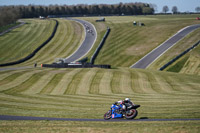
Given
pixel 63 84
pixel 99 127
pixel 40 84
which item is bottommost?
pixel 40 84

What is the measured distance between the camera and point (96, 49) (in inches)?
3546

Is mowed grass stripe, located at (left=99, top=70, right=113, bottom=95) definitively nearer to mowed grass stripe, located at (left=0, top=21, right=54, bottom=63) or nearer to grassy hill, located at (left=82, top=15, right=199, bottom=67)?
grassy hill, located at (left=82, top=15, right=199, bottom=67)

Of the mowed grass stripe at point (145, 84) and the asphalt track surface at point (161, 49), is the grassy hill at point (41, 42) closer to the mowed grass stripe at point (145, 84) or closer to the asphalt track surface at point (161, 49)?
the asphalt track surface at point (161, 49)

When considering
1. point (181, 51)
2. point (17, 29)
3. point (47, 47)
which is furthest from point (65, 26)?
point (181, 51)

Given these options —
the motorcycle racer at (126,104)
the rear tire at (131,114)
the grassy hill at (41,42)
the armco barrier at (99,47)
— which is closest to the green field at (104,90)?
the grassy hill at (41,42)

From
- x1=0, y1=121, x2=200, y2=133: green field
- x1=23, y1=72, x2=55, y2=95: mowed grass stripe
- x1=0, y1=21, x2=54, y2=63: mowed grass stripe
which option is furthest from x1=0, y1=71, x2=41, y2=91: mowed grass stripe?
x1=0, y1=21, x2=54, y2=63: mowed grass stripe

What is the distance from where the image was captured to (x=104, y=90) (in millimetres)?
41094

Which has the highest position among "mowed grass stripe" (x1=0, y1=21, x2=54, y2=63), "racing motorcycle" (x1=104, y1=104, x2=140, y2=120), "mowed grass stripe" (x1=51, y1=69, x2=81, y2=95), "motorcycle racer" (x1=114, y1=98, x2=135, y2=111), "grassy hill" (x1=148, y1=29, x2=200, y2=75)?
"motorcycle racer" (x1=114, y1=98, x2=135, y2=111)

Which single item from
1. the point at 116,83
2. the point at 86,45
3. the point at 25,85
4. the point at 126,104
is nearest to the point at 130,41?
the point at 86,45

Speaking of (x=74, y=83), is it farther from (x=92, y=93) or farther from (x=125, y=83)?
(x=125, y=83)

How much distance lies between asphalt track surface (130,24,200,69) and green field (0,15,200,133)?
2256 mm

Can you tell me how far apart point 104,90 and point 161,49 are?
1894 inches

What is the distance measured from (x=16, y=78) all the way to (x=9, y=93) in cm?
1236

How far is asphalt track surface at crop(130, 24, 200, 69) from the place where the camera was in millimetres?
75688
